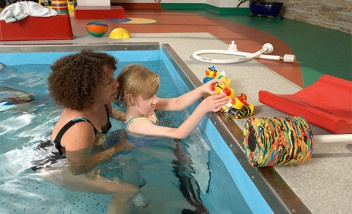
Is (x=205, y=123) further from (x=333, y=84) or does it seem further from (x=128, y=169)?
(x=333, y=84)

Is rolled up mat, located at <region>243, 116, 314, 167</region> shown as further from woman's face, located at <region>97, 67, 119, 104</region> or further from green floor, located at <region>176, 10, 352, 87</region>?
green floor, located at <region>176, 10, 352, 87</region>

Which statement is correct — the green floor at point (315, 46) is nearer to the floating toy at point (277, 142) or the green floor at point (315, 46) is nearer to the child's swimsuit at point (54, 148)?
the floating toy at point (277, 142)

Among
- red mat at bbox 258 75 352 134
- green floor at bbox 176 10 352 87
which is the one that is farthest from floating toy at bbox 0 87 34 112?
green floor at bbox 176 10 352 87

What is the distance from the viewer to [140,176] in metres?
1.90

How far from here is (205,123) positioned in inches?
90.1

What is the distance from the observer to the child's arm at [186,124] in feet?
6.21

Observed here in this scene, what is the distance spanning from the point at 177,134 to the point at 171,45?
2.73 m

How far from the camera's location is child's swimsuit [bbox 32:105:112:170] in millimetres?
1654

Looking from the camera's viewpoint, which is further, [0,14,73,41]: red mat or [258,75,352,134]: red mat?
[0,14,73,41]: red mat

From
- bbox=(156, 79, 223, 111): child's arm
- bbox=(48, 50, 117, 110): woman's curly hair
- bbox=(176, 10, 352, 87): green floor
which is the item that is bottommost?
bbox=(176, 10, 352, 87): green floor

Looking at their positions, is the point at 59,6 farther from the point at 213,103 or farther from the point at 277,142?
the point at 277,142

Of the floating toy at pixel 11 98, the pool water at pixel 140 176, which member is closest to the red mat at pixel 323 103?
the pool water at pixel 140 176

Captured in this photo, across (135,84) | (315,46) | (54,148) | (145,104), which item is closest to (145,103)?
(145,104)

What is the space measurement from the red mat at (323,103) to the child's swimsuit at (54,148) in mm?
1101
